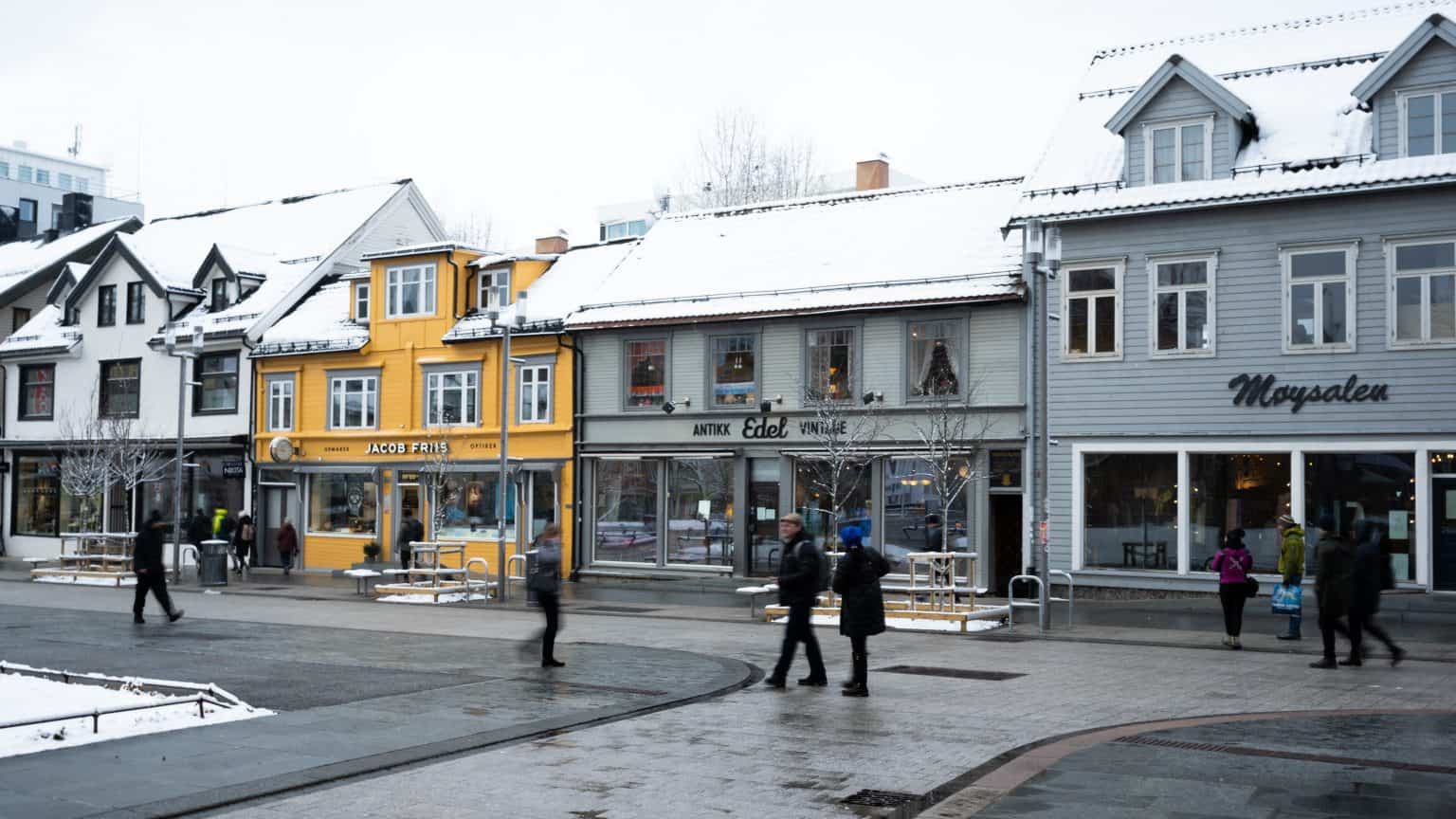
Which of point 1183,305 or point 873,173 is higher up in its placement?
point 873,173

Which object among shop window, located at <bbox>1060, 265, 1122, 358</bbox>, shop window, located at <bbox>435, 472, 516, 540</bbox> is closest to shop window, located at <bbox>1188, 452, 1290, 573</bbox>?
shop window, located at <bbox>1060, 265, 1122, 358</bbox>

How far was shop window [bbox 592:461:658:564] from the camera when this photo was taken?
33.0m

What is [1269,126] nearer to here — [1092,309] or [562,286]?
[1092,309]

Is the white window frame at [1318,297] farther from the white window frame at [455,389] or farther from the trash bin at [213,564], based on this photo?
the trash bin at [213,564]

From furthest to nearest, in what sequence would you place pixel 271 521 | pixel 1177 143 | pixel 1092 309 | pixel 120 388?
pixel 120 388
pixel 271 521
pixel 1092 309
pixel 1177 143

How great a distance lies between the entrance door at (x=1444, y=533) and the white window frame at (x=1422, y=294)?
226 centimetres

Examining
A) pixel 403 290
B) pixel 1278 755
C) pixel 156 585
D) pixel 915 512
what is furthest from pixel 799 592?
pixel 403 290

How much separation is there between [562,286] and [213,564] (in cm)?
1105

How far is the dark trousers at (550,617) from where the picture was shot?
15.9 m

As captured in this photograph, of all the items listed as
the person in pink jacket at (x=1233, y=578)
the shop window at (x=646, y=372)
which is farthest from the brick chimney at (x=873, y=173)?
the person in pink jacket at (x=1233, y=578)

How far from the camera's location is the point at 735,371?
105 ft

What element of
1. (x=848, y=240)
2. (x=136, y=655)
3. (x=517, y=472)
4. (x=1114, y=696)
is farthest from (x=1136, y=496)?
(x=136, y=655)

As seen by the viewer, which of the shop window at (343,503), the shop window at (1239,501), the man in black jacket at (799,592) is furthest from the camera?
the shop window at (343,503)

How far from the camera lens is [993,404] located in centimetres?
2816
